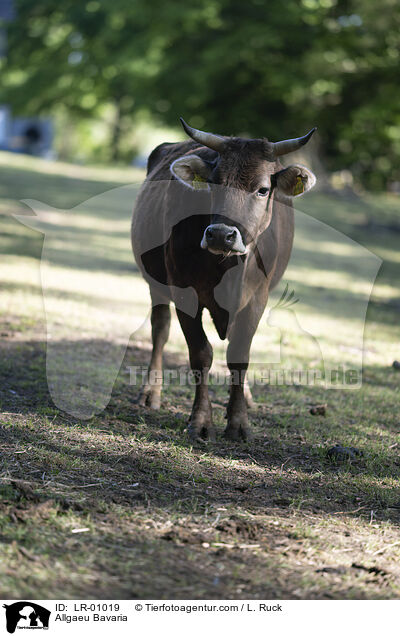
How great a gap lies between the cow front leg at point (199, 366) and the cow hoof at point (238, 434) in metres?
0.12

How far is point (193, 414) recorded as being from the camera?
17.9 ft

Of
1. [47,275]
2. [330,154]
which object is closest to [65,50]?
[330,154]

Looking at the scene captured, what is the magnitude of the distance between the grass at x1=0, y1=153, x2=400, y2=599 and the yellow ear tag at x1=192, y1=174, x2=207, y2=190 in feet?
5.74

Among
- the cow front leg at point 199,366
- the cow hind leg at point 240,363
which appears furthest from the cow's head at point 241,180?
the cow front leg at point 199,366

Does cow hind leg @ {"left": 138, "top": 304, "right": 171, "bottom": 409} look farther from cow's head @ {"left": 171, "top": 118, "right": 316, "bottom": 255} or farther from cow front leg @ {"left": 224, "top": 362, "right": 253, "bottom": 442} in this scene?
cow's head @ {"left": 171, "top": 118, "right": 316, "bottom": 255}

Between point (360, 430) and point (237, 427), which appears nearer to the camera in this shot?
point (237, 427)

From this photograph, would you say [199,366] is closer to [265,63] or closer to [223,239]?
[223,239]

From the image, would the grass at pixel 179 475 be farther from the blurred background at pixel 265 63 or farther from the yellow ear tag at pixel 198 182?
the blurred background at pixel 265 63

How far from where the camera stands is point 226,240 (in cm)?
466

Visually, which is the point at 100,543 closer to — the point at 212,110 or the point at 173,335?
the point at 173,335

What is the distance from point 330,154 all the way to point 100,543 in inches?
1156

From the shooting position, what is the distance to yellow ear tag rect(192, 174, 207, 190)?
5234 millimetres
